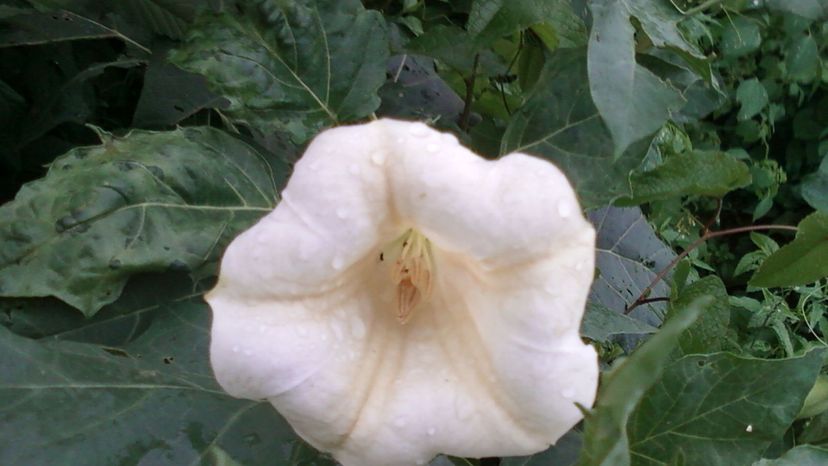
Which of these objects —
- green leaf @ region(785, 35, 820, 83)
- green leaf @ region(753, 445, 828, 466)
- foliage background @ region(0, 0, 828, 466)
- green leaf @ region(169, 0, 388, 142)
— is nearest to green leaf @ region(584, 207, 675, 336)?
foliage background @ region(0, 0, 828, 466)

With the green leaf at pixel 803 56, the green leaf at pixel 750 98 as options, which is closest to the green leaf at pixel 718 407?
the green leaf at pixel 803 56

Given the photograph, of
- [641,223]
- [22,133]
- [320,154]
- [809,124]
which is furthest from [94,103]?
[809,124]

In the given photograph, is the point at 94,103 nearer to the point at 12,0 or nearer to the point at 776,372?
the point at 12,0

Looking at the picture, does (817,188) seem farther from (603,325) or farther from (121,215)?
(121,215)

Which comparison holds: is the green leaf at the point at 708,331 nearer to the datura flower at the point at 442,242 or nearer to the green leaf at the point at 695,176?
the green leaf at the point at 695,176

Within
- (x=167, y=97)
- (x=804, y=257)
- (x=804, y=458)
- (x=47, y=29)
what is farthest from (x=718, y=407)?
(x=47, y=29)
